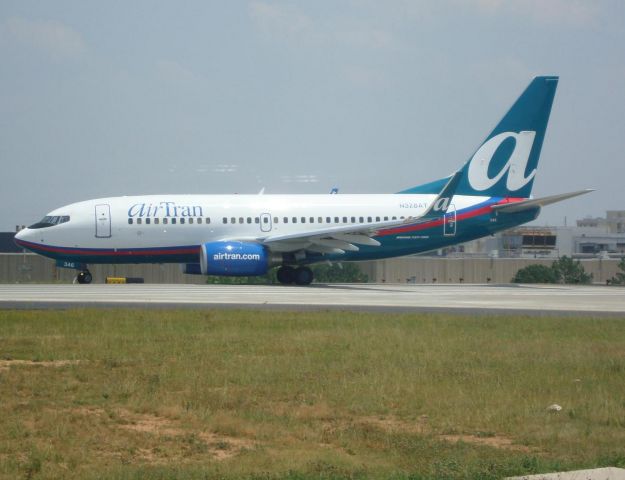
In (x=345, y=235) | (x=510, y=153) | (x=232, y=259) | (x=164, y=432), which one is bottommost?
(x=164, y=432)

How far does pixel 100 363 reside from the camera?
47.5 ft

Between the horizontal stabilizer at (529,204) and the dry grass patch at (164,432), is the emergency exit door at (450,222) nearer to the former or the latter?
the horizontal stabilizer at (529,204)

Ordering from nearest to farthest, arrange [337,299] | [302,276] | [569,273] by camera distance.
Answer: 1. [337,299]
2. [302,276]
3. [569,273]

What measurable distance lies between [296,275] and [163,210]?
5903 millimetres

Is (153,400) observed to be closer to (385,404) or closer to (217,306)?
(385,404)

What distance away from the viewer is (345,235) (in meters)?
35.8

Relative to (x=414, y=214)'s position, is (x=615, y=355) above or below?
below

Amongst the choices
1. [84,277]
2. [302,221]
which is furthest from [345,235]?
[84,277]

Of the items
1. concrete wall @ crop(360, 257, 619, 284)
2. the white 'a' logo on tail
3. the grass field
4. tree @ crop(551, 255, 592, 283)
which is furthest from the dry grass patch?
concrete wall @ crop(360, 257, 619, 284)

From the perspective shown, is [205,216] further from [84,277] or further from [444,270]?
[444,270]

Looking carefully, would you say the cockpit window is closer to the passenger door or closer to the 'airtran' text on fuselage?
the 'airtran' text on fuselage

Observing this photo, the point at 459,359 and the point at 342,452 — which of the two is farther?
the point at 459,359

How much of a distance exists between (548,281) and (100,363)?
137ft

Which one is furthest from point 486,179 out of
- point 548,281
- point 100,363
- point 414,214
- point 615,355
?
point 100,363
